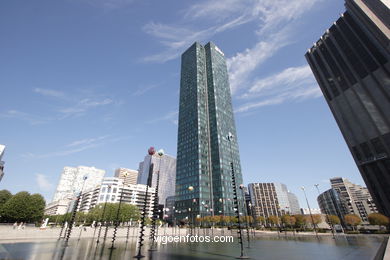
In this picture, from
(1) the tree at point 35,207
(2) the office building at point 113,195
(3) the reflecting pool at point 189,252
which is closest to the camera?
(3) the reflecting pool at point 189,252

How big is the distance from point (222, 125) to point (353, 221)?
7513 cm

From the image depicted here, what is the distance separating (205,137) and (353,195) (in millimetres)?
160466

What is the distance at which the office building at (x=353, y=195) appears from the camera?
147 metres

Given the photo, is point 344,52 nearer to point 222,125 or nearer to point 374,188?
point 374,188

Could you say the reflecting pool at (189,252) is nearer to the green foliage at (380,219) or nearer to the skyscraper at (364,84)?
the skyscraper at (364,84)

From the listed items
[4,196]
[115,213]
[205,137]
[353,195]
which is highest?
[205,137]

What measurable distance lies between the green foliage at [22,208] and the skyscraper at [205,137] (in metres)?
58.1

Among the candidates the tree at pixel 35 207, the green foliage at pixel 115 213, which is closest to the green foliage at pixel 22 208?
the tree at pixel 35 207

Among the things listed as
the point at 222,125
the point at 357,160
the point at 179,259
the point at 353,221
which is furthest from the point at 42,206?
the point at 353,221

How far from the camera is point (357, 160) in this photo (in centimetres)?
5447

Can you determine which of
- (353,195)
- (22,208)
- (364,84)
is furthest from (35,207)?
(353,195)

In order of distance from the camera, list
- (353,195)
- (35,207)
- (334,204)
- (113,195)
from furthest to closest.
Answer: (353,195), (334,204), (113,195), (35,207)

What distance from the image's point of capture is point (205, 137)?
369ft

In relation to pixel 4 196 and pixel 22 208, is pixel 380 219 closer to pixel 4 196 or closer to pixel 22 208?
pixel 22 208
